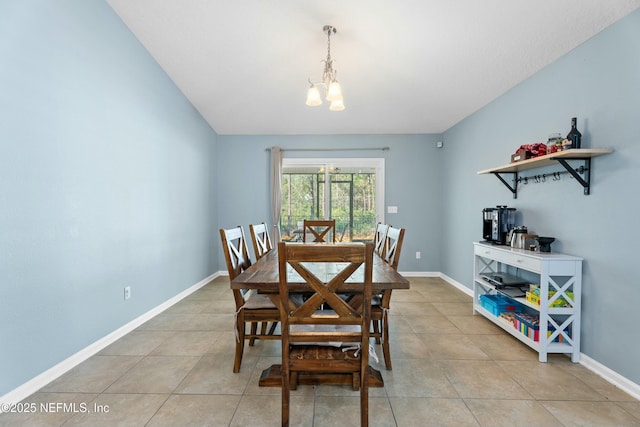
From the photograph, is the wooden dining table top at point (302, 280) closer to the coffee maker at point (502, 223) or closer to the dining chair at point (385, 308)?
the dining chair at point (385, 308)

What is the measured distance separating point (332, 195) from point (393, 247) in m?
2.64

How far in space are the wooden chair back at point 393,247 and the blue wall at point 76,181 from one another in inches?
95.8

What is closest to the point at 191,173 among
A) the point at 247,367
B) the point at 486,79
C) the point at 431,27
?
the point at 247,367

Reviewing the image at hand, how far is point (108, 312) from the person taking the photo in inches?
95.1

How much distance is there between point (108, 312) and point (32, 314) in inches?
25.6

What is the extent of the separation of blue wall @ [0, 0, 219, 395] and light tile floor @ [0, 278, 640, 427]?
0.38 m

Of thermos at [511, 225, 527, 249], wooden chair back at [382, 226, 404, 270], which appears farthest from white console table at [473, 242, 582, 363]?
wooden chair back at [382, 226, 404, 270]

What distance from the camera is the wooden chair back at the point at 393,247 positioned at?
219 centimetres

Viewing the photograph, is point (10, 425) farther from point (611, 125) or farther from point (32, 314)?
point (611, 125)

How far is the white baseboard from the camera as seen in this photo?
5.52ft

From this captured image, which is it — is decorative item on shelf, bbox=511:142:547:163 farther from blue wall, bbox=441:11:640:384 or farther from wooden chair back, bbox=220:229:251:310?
wooden chair back, bbox=220:229:251:310

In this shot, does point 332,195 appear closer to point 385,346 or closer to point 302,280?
point 385,346

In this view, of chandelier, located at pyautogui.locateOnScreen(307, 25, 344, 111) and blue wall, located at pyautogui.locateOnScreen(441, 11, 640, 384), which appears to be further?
chandelier, located at pyautogui.locateOnScreen(307, 25, 344, 111)

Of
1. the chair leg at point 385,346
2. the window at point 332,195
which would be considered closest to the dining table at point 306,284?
the chair leg at point 385,346
